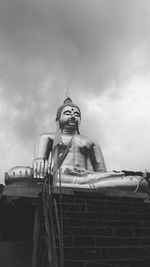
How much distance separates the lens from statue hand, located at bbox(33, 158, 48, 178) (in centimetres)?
852

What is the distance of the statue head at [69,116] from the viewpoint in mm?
10750

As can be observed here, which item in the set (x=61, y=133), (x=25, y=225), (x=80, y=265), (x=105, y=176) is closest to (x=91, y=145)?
(x=61, y=133)

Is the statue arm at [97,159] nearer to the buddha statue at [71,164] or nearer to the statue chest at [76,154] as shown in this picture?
the buddha statue at [71,164]

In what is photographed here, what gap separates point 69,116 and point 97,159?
1.72 m

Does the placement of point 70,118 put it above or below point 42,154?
above

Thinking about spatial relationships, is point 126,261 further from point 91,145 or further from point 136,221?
point 91,145

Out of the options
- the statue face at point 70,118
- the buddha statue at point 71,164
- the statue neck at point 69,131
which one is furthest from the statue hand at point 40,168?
the statue face at point 70,118

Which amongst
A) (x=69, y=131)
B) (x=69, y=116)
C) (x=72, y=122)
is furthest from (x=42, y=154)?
(x=69, y=116)

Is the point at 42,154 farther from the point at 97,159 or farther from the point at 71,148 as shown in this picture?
the point at 97,159

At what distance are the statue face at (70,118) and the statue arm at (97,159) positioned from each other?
94cm

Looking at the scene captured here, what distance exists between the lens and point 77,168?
9422mm

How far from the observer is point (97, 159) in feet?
33.9

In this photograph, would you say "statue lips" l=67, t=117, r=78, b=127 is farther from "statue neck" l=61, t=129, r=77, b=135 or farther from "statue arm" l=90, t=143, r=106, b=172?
"statue arm" l=90, t=143, r=106, b=172

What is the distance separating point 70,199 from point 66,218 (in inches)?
24.0
